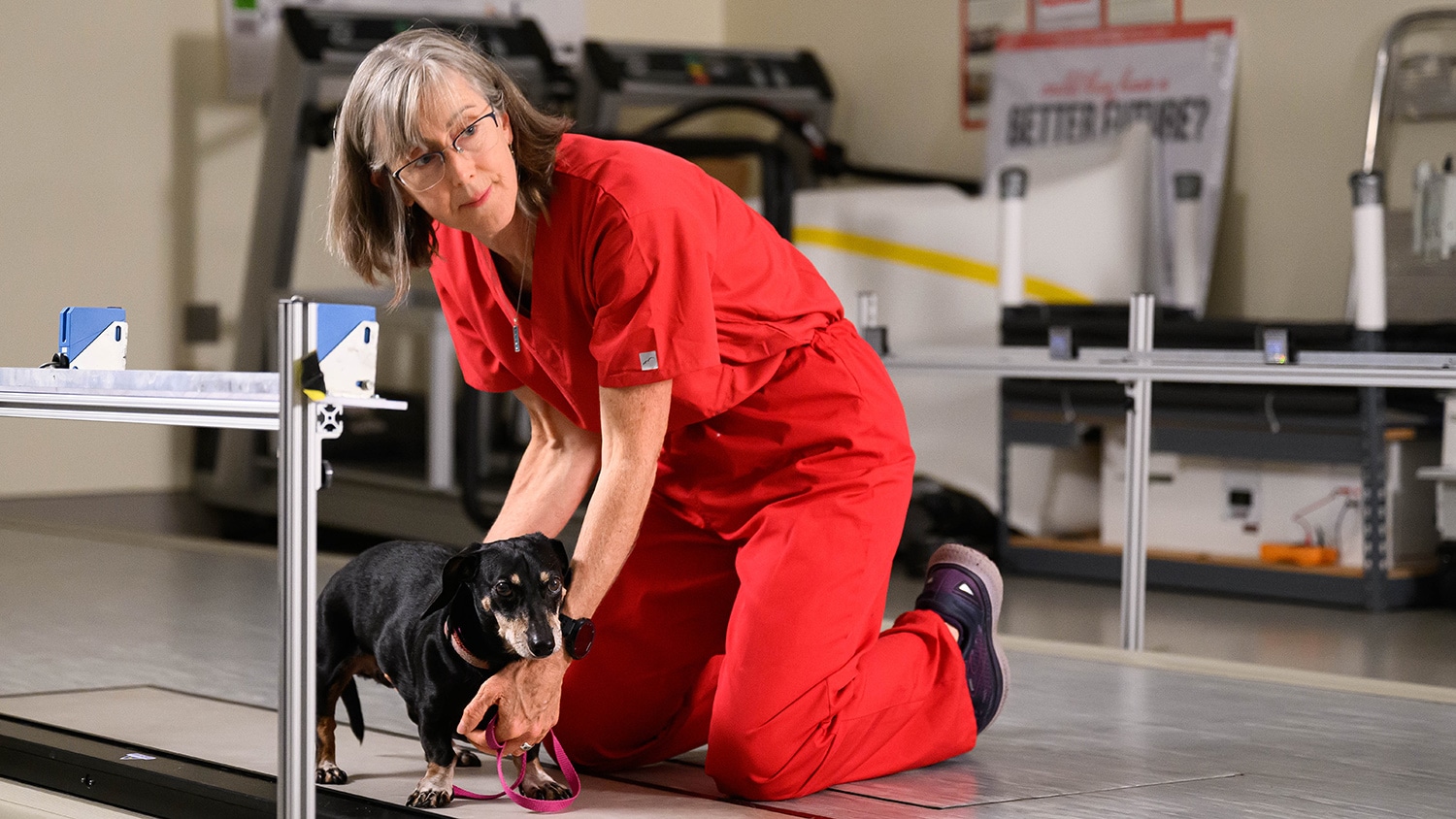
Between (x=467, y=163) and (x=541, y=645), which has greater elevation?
(x=467, y=163)

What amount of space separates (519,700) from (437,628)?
0.12 m

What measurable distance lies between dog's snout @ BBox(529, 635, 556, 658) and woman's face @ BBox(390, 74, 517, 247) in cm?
44

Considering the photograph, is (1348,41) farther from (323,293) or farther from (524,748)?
(524,748)

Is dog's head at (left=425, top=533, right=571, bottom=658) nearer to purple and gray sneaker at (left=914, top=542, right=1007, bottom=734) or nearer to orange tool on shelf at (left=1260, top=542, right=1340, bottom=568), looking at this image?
purple and gray sneaker at (left=914, top=542, right=1007, bottom=734)

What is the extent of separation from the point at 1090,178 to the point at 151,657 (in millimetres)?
2793

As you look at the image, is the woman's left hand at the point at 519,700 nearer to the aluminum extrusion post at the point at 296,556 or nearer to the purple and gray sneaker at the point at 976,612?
the aluminum extrusion post at the point at 296,556

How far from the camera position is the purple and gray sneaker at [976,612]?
7.40 ft

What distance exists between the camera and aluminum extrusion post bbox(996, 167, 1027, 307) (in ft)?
14.1

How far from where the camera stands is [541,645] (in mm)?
1682

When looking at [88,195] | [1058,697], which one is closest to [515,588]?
[1058,697]

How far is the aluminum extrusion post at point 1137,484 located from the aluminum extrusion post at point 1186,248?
4.16ft

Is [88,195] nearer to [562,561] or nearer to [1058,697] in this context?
[1058,697]

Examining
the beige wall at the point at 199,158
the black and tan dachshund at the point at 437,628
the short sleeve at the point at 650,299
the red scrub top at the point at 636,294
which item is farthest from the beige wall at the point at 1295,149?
the black and tan dachshund at the point at 437,628

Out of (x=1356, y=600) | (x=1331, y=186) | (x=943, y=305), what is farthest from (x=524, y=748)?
(x=1331, y=186)
